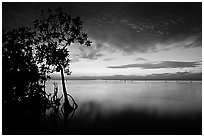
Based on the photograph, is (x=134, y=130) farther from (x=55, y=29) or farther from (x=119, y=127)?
(x=55, y=29)

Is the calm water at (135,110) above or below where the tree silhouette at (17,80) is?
below

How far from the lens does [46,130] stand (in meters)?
14.2

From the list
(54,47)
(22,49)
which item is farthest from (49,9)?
(22,49)

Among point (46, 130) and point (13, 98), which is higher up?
point (13, 98)

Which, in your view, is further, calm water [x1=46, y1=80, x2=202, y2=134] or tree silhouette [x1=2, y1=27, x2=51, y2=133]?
calm water [x1=46, y1=80, x2=202, y2=134]

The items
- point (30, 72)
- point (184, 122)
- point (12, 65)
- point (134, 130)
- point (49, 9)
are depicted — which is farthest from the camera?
point (184, 122)

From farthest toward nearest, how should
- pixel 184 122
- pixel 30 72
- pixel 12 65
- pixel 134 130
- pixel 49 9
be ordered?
pixel 184 122 < pixel 134 130 < pixel 49 9 < pixel 30 72 < pixel 12 65

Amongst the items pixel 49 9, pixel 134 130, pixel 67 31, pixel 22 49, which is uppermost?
pixel 49 9

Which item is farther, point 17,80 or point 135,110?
point 135,110

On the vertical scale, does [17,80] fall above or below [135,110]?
above

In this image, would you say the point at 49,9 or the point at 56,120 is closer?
the point at 49,9

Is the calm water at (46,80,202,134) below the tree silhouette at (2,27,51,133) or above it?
below

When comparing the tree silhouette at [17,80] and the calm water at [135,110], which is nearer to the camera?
the tree silhouette at [17,80]

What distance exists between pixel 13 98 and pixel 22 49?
3.17 metres
